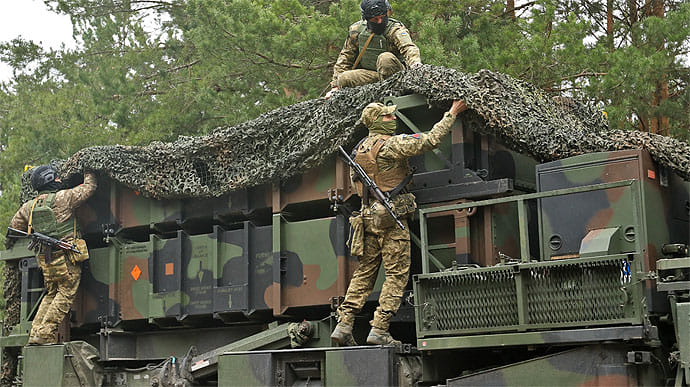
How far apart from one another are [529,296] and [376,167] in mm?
1737

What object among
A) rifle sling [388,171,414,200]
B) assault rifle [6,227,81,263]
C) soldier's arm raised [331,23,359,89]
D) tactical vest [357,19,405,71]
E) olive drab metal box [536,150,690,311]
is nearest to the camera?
olive drab metal box [536,150,690,311]

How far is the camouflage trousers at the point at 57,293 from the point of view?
32.2 feet

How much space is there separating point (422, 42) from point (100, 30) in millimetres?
8301

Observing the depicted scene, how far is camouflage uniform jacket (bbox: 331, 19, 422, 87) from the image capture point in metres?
8.44

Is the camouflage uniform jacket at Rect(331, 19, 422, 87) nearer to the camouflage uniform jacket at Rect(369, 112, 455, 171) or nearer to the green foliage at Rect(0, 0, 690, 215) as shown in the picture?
the camouflage uniform jacket at Rect(369, 112, 455, 171)

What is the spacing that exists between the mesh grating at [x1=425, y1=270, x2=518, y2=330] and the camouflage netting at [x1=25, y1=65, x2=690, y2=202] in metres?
1.25

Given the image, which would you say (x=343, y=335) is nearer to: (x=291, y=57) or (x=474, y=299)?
(x=474, y=299)

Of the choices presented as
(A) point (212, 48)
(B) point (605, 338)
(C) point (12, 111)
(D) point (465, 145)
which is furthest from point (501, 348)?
(C) point (12, 111)

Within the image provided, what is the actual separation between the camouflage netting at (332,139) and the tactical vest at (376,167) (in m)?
0.49

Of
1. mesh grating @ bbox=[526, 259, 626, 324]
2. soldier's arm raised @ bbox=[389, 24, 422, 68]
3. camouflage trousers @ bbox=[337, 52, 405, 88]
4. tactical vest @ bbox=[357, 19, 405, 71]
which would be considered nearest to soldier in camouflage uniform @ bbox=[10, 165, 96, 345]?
camouflage trousers @ bbox=[337, 52, 405, 88]

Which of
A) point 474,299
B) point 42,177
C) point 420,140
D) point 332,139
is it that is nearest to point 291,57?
point 42,177

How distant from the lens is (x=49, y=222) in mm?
9898

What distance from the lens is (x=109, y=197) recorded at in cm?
1014

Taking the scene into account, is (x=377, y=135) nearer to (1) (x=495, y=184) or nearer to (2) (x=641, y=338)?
(1) (x=495, y=184)
